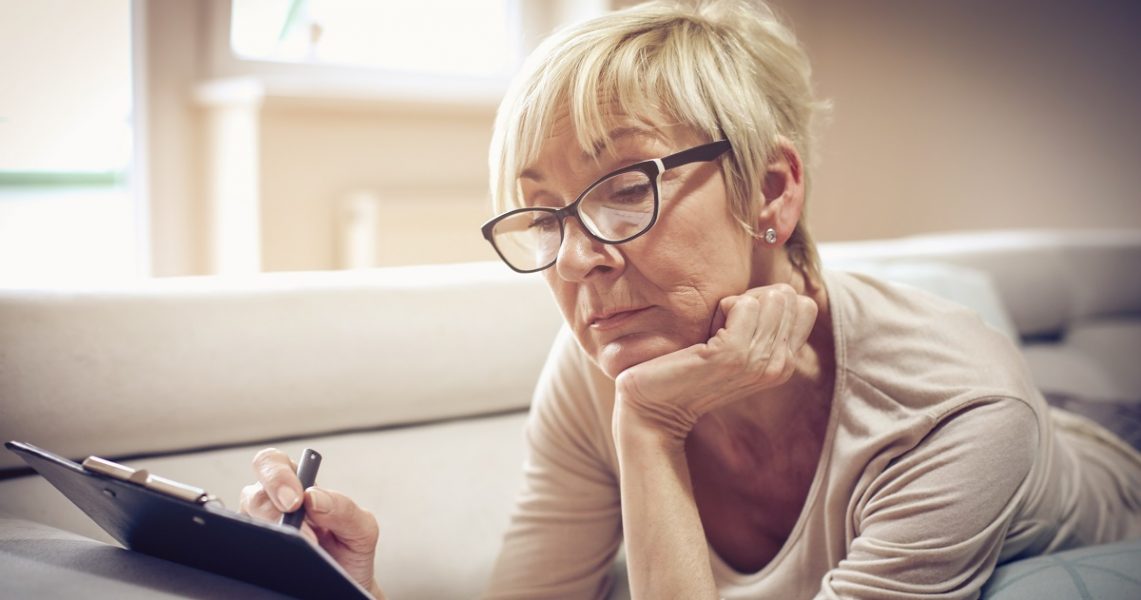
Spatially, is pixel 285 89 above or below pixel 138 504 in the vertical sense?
above

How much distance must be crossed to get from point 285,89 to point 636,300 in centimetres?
202

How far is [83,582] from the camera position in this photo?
90cm

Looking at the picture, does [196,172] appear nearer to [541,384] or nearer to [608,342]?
[541,384]

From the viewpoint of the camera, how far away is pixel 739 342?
1.06 metres

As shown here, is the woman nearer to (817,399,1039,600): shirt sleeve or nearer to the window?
(817,399,1039,600): shirt sleeve

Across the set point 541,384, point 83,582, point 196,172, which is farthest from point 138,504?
point 196,172

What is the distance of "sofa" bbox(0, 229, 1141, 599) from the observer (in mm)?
1229

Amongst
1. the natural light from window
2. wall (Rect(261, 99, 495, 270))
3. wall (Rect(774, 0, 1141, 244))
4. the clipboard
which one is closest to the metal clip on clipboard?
the clipboard

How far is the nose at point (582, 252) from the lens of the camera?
1.06m

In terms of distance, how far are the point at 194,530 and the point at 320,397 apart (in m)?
0.59

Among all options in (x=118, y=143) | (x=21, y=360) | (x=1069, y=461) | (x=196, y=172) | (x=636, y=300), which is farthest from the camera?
(x=196, y=172)

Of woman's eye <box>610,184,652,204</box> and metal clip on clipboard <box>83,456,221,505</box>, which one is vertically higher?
woman's eye <box>610,184,652,204</box>

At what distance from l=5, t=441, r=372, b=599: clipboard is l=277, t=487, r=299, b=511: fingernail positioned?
7 centimetres

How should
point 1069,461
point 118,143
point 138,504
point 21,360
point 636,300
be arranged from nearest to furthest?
point 138,504
point 636,300
point 21,360
point 1069,461
point 118,143
